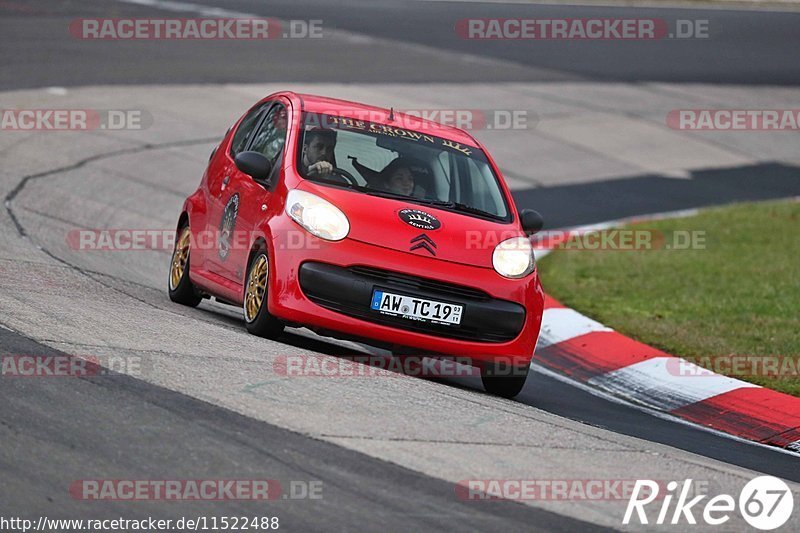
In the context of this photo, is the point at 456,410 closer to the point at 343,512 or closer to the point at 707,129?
the point at 343,512

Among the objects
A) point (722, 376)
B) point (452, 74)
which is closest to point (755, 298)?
point (722, 376)

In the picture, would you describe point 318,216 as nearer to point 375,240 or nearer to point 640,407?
point 375,240

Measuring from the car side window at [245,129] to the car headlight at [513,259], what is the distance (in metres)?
2.30

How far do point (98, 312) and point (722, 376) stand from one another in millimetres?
4353

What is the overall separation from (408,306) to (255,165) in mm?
1467

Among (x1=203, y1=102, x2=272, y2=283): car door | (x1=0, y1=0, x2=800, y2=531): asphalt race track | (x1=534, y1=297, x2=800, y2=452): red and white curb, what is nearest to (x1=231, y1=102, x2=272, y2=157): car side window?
(x1=203, y1=102, x2=272, y2=283): car door

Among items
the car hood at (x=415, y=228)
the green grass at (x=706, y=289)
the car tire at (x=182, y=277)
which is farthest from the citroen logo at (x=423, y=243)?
the green grass at (x=706, y=289)

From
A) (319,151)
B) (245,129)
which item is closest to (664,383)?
(319,151)

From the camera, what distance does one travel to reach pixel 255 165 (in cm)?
862

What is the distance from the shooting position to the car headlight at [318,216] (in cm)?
801

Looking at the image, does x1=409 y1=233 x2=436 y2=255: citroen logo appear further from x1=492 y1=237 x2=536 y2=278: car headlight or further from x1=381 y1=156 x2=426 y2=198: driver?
x1=381 y1=156 x2=426 y2=198: driver

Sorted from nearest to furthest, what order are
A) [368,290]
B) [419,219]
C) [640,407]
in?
[368,290], [419,219], [640,407]

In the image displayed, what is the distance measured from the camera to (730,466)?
6.96 metres

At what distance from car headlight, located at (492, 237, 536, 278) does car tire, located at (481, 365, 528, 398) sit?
567mm
